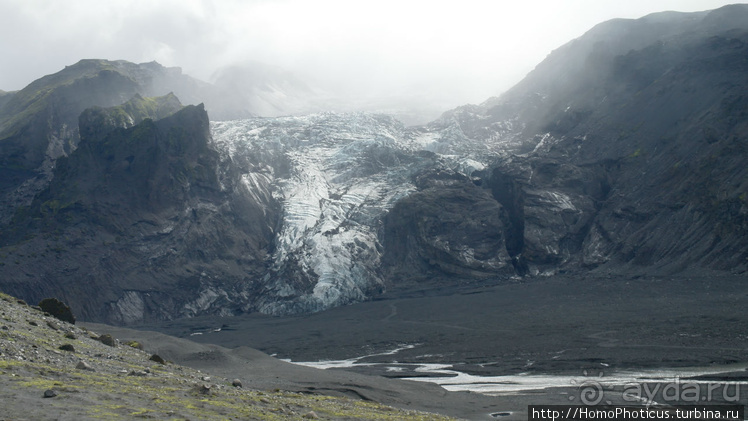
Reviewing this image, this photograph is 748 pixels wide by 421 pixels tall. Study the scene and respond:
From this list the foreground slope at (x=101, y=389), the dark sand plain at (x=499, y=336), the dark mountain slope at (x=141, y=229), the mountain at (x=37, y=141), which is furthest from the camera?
the mountain at (x=37, y=141)

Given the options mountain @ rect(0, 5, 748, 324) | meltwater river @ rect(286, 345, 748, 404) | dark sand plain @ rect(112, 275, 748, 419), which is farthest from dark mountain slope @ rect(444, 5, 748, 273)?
meltwater river @ rect(286, 345, 748, 404)

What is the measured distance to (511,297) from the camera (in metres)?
112

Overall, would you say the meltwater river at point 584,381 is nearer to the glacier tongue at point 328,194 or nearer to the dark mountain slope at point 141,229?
the glacier tongue at point 328,194

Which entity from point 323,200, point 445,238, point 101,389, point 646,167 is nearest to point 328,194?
point 323,200

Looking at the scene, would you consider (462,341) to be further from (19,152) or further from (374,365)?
(19,152)

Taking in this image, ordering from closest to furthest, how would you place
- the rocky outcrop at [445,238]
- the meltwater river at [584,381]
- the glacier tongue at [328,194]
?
the meltwater river at [584,381], the glacier tongue at [328,194], the rocky outcrop at [445,238]

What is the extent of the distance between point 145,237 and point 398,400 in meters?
110

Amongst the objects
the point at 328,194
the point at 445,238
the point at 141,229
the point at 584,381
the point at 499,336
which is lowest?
the point at 499,336

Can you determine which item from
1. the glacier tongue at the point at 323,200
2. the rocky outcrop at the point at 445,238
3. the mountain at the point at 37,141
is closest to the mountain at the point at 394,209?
the rocky outcrop at the point at 445,238

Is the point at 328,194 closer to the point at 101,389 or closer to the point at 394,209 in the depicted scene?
the point at 394,209

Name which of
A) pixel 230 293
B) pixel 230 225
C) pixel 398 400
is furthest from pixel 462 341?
pixel 230 225

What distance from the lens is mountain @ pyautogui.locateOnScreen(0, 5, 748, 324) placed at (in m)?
125

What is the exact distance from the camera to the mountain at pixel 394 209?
125062 millimetres

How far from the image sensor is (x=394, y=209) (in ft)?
518
